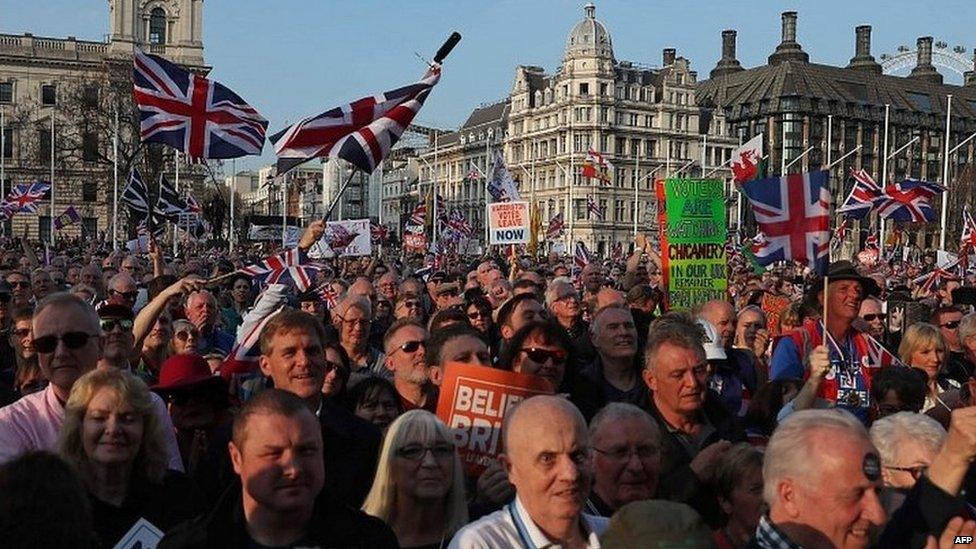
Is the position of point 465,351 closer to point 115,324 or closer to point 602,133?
point 115,324

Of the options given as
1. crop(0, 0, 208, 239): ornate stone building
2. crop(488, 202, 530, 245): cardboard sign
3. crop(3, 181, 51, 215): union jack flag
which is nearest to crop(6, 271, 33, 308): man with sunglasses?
crop(488, 202, 530, 245): cardboard sign

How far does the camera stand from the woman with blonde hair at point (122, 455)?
4.58 m

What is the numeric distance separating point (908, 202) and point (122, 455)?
23.3 metres

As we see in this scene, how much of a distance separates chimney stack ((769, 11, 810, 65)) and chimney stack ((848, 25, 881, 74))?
281 inches

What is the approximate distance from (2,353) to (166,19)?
83.3 m

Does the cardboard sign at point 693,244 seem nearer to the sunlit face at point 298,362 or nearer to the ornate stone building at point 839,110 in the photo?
the sunlit face at point 298,362

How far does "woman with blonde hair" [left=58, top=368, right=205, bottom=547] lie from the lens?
4578 mm

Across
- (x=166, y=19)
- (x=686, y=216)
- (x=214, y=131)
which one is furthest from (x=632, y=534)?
(x=166, y=19)

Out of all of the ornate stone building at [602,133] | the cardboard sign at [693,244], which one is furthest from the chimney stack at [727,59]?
the cardboard sign at [693,244]

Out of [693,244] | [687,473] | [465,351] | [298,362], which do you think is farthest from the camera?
[693,244]

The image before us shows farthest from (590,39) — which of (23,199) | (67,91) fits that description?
(23,199)

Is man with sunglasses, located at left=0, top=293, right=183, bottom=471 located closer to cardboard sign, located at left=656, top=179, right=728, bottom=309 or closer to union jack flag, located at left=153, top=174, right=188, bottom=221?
cardboard sign, located at left=656, top=179, right=728, bottom=309

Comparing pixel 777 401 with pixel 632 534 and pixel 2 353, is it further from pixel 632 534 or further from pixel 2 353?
pixel 2 353

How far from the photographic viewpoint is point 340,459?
5230 mm
